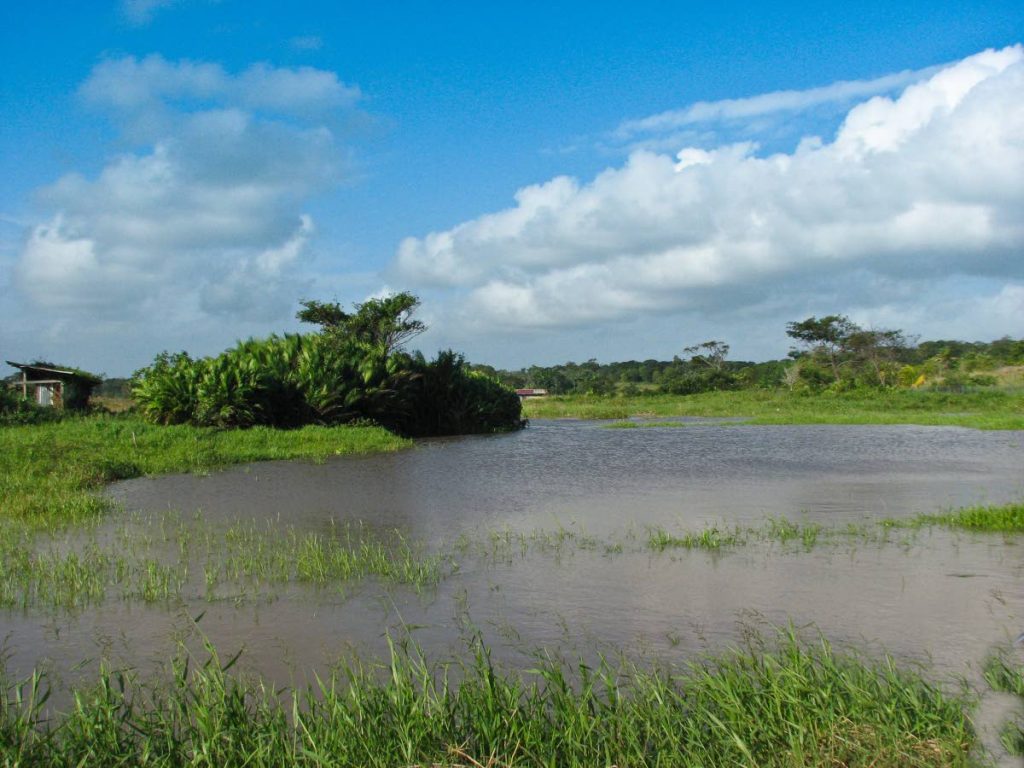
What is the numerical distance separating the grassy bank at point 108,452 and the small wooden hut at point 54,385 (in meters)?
4.91

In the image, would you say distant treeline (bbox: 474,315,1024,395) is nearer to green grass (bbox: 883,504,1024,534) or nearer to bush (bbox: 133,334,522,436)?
bush (bbox: 133,334,522,436)

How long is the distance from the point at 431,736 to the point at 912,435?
2424 centimetres

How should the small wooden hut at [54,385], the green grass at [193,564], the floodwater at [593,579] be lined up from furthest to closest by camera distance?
the small wooden hut at [54,385]
the green grass at [193,564]
the floodwater at [593,579]

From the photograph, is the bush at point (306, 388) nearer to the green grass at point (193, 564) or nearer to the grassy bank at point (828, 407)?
the green grass at point (193, 564)

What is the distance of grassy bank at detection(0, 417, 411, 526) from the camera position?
10.8 metres

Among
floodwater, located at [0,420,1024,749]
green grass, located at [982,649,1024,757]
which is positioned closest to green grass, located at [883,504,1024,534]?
floodwater, located at [0,420,1024,749]

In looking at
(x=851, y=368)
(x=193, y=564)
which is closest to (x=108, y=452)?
(x=193, y=564)

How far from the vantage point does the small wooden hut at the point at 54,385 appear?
24891mm

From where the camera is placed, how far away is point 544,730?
348cm

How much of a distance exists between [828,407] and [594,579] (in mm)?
34636

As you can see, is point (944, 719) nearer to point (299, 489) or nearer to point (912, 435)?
point (299, 489)

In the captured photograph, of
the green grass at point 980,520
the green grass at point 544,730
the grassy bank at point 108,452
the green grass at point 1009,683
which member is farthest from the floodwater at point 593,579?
the green grass at point 544,730

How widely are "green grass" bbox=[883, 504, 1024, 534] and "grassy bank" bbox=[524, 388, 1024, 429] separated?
66.4 feet

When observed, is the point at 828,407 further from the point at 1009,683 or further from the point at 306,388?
the point at 1009,683
